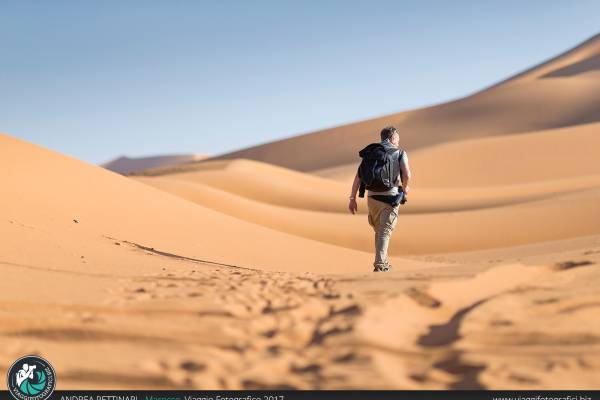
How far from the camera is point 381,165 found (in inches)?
260

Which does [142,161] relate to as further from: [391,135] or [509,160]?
[391,135]

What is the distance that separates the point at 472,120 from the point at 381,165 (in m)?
54.3

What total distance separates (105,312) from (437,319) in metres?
1.98

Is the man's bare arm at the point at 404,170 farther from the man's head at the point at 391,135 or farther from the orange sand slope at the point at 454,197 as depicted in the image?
the orange sand slope at the point at 454,197

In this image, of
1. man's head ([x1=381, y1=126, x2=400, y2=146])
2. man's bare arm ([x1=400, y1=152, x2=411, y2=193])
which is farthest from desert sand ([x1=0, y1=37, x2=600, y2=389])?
man's head ([x1=381, y1=126, x2=400, y2=146])

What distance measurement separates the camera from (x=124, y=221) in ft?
32.6

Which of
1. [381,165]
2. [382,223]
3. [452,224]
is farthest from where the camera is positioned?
[452,224]

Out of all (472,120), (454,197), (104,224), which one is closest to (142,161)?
(472,120)

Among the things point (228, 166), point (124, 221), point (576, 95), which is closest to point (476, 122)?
point (576, 95)

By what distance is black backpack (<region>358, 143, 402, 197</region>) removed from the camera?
6.59 m

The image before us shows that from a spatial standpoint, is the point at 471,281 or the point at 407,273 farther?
the point at 407,273

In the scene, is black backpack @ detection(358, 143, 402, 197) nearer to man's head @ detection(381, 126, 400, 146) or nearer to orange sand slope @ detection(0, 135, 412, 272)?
man's head @ detection(381, 126, 400, 146)

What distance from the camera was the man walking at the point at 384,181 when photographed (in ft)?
21.7

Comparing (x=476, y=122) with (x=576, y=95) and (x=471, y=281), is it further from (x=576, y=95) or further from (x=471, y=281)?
(x=471, y=281)
